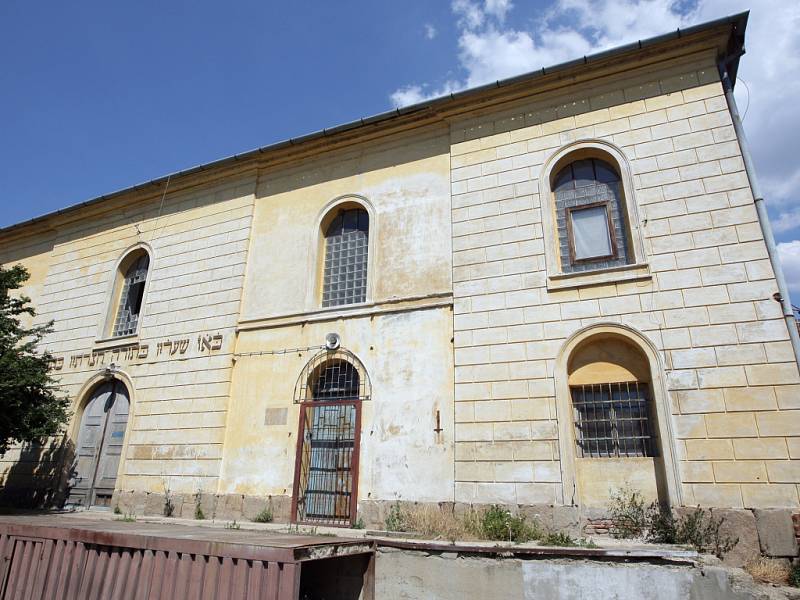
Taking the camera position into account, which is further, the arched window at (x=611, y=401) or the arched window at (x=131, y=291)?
the arched window at (x=131, y=291)

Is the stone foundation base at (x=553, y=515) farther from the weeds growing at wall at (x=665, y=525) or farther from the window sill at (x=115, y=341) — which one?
the window sill at (x=115, y=341)

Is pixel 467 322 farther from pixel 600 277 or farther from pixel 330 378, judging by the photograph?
pixel 330 378

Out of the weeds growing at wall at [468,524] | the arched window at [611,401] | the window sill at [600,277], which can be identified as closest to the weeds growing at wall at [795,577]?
the arched window at [611,401]

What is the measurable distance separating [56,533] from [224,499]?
4169 mm

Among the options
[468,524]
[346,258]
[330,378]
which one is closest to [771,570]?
[468,524]

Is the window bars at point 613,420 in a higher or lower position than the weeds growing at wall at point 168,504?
→ higher

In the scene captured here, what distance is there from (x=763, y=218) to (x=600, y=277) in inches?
97.3

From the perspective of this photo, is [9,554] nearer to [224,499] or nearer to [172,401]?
[224,499]

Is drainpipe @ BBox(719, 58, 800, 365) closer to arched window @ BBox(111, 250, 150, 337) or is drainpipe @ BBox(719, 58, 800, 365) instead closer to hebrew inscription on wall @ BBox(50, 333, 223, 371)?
hebrew inscription on wall @ BBox(50, 333, 223, 371)

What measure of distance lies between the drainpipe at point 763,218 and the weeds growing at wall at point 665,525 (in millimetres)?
2558

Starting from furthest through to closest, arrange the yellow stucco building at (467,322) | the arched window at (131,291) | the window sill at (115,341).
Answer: the arched window at (131,291)
the window sill at (115,341)
the yellow stucco building at (467,322)

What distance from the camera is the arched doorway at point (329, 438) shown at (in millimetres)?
9992

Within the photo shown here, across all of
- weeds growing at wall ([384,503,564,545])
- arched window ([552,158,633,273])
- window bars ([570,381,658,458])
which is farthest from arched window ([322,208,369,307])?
window bars ([570,381,658,458])

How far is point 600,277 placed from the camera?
8.99 m
